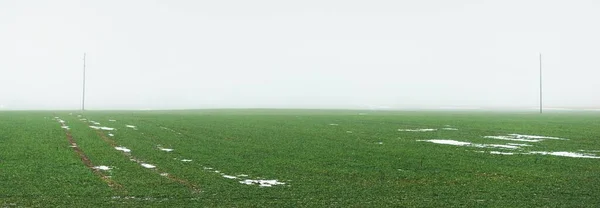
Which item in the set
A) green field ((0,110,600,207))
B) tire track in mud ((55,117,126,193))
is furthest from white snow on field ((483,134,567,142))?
tire track in mud ((55,117,126,193))

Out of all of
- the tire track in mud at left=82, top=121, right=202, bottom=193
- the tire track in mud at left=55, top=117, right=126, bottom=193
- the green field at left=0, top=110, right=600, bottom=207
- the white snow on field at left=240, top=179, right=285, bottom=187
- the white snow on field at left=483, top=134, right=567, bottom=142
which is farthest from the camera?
the white snow on field at left=483, top=134, right=567, bottom=142

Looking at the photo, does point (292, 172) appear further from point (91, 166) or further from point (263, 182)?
point (91, 166)

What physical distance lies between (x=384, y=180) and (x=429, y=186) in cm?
156

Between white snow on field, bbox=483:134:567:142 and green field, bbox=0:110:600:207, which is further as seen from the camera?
white snow on field, bbox=483:134:567:142

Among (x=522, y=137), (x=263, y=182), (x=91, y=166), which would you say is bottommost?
(x=263, y=182)

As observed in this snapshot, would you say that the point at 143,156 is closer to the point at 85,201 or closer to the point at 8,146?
the point at 8,146

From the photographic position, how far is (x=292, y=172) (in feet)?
62.4

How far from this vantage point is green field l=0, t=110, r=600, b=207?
14484mm

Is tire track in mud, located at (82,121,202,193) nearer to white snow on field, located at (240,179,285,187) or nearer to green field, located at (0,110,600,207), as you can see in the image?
green field, located at (0,110,600,207)

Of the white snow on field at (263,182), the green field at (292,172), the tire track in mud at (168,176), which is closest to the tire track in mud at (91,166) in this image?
the green field at (292,172)

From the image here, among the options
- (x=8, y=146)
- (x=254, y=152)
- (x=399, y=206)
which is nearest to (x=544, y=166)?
(x=399, y=206)

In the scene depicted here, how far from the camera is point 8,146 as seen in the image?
25.6m

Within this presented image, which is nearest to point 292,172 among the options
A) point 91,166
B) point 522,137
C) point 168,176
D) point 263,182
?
point 263,182

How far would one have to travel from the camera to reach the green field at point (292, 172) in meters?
14.5
